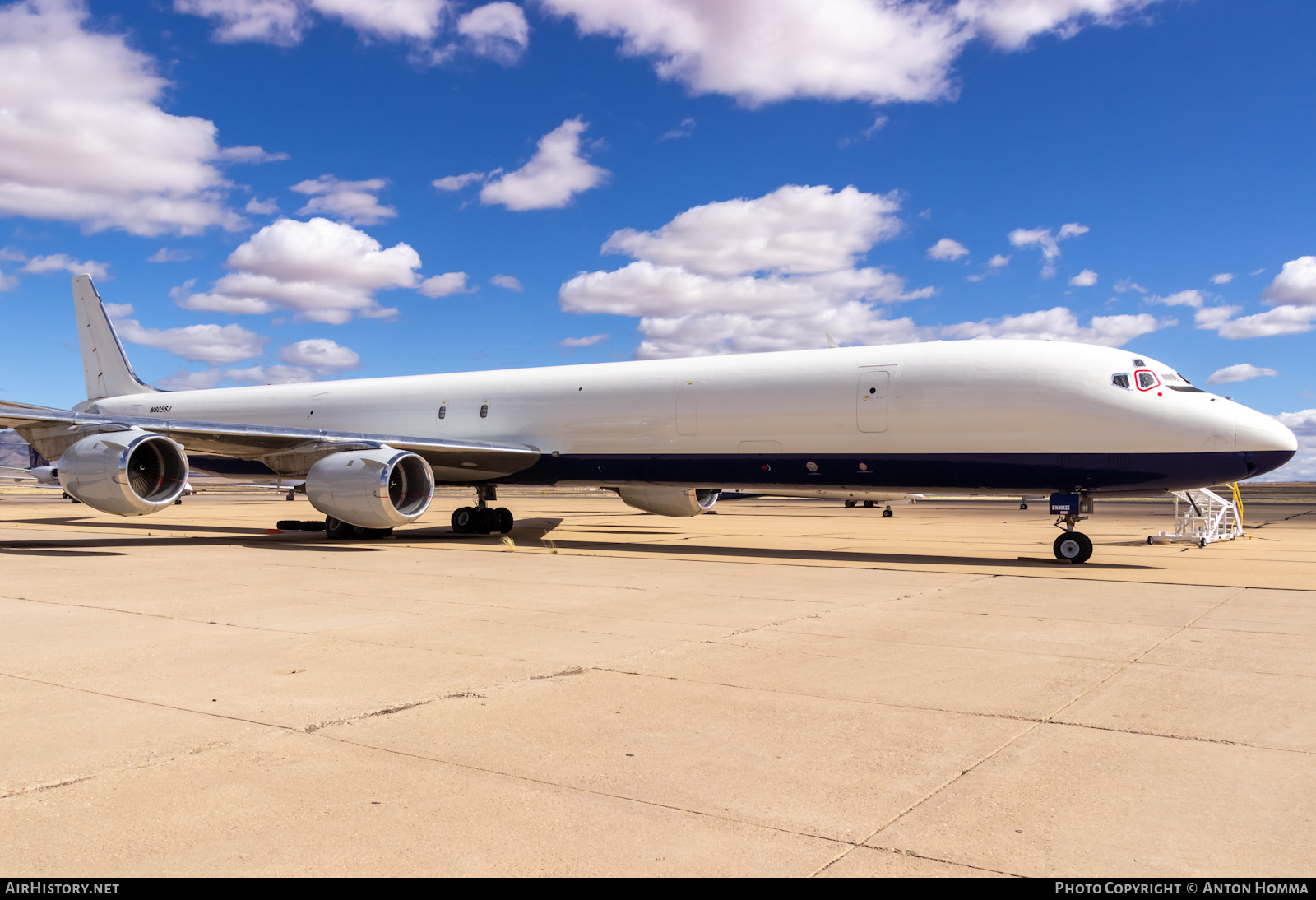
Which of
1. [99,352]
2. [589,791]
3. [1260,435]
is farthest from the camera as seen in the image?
[99,352]

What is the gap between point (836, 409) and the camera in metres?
15.3

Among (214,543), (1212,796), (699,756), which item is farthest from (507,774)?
(214,543)

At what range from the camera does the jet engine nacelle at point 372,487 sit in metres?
15.8

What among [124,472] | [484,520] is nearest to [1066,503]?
[484,520]

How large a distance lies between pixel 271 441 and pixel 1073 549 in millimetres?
14477

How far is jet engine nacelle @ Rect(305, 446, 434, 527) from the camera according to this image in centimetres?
1581

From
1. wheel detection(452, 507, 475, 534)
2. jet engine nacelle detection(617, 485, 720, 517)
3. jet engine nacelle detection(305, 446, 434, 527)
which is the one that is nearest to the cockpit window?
jet engine nacelle detection(617, 485, 720, 517)

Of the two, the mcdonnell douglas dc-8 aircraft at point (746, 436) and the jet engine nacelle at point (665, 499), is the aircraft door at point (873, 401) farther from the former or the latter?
the jet engine nacelle at point (665, 499)

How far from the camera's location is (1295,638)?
7.83 m

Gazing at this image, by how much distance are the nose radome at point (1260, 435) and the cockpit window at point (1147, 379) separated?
1.18m

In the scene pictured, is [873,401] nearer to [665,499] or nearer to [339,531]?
[665,499]

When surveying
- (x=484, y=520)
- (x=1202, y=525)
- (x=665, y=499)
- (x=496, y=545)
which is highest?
(x=665, y=499)

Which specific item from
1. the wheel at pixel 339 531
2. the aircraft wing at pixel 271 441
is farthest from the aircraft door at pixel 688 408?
the wheel at pixel 339 531

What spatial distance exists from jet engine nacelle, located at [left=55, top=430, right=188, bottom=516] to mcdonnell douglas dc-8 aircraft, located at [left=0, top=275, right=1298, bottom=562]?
0.03m
